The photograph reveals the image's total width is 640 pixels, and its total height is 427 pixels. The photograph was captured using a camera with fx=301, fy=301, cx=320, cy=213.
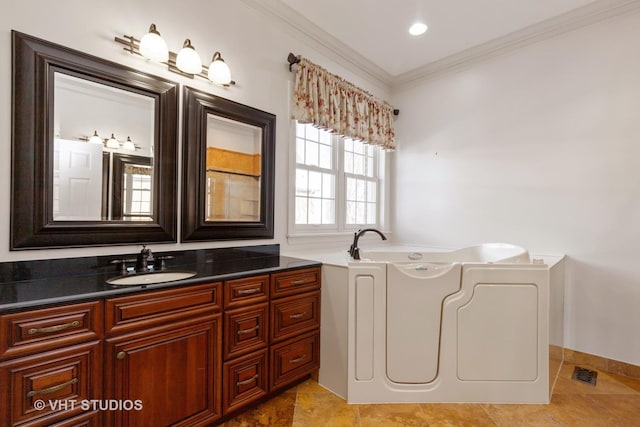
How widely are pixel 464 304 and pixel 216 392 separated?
1576 mm

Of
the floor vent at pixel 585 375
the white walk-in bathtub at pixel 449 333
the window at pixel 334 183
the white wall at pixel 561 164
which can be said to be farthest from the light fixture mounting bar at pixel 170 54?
the floor vent at pixel 585 375

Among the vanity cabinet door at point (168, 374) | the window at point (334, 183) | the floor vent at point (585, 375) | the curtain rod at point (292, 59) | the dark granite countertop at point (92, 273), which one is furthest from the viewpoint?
the window at point (334, 183)

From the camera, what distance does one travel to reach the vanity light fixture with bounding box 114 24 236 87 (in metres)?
1.72

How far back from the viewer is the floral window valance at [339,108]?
8.68ft

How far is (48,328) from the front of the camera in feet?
3.63

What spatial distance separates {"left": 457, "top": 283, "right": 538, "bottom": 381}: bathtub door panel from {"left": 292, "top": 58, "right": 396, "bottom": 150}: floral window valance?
1894mm

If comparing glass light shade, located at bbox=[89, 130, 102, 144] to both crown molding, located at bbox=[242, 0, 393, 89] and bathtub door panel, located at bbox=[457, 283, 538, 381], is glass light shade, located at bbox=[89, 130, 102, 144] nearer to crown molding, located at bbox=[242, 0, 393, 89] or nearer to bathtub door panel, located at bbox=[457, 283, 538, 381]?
crown molding, located at bbox=[242, 0, 393, 89]

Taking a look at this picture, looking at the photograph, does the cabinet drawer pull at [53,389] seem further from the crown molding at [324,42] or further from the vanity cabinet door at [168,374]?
the crown molding at [324,42]

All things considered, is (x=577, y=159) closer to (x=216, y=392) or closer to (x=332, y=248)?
(x=332, y=248)

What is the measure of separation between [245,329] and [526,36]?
11.2ft

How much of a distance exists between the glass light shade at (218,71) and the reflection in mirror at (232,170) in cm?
24

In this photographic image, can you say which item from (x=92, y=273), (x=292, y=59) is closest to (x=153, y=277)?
(x=92, y=273)

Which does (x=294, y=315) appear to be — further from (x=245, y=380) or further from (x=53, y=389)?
(x=53, y=389)

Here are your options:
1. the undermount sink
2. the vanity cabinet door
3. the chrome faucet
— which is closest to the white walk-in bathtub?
the vanity cabinet door
